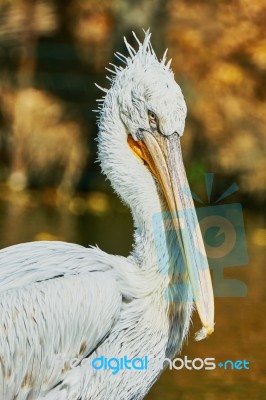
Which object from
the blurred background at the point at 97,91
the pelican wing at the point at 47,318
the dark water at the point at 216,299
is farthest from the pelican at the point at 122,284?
the blurred background at the point at 97,91

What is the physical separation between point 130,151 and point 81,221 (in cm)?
470

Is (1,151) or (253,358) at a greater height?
(1,151)

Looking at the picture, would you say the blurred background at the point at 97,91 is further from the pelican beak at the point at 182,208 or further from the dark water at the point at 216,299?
the pelican beak at the point at 182,208

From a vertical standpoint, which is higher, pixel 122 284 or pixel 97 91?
pixel 97 91

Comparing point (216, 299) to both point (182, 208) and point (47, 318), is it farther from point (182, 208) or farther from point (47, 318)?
point (47, 318)

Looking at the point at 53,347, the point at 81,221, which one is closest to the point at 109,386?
the point at 53,347

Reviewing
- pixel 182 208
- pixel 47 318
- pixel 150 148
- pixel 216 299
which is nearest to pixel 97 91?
pixel 216 299

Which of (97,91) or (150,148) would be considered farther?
(97,91)

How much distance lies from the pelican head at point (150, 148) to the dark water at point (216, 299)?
1347 millimetres

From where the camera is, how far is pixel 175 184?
312 centimetres

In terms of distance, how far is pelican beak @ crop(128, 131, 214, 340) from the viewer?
2.99m

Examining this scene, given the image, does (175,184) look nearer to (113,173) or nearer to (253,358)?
(113,173)

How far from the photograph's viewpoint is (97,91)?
32.8 ft

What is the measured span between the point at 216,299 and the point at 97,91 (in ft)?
15.6
